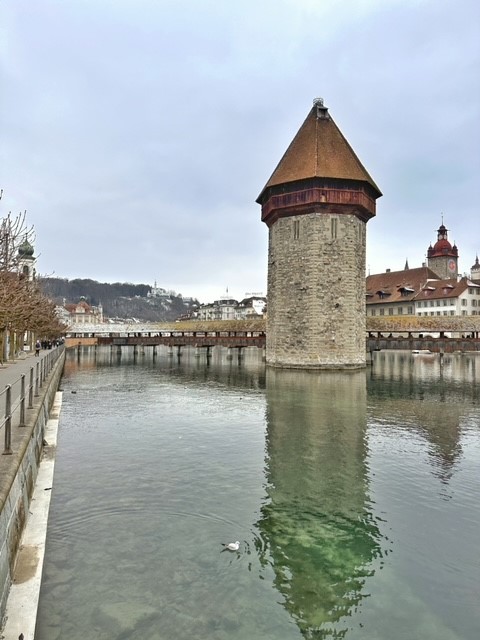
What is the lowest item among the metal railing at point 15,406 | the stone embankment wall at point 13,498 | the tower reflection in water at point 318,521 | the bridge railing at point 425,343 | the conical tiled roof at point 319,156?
the tower reflection in water at point 318,521

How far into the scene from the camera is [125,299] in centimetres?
16962

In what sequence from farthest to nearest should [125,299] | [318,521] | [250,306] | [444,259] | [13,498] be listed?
[125,299] < [250,306] < [444,259] < [318,521] < [13,498]

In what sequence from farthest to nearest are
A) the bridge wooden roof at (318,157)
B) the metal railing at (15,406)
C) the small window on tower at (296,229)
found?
the small window on tower at (296,229), the bridge wooden roof at (318,157), the metal railing at (15,406)

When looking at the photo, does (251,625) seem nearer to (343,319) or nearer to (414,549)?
(414,549)

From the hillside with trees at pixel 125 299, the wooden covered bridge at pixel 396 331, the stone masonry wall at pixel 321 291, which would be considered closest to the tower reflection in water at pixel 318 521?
the stone masonry wall at pixel 321 291

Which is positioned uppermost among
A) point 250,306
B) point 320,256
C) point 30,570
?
point 250,306

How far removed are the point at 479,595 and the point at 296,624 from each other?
6.30ft

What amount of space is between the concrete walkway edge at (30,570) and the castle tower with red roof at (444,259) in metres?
75.1

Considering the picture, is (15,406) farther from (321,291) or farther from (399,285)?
(399,285)

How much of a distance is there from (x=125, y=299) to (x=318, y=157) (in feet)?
486

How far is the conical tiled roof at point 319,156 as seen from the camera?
92.1ft

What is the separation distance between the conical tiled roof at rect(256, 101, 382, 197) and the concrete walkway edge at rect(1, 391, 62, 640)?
79.3ft

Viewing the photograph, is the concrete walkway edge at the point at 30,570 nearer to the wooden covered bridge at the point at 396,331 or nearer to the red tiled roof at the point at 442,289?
the wooden covered bridge at the point at 396,331

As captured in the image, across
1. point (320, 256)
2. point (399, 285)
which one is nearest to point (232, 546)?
point (320, 256)
